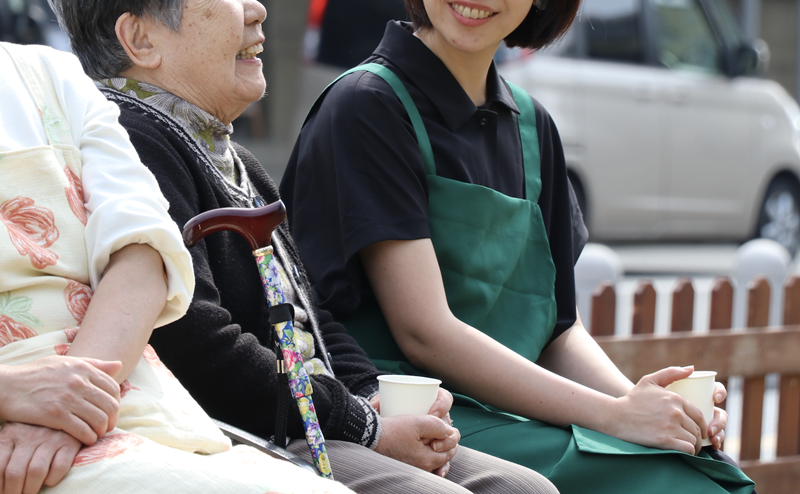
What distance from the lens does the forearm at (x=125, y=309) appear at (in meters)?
1.41

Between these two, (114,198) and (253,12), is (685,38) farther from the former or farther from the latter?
(114,198)

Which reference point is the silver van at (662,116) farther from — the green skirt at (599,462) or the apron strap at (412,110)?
the green skirt at (599,462)

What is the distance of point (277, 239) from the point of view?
6.57 feet

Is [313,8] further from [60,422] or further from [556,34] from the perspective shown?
[60,422]

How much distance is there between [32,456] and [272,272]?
0.48m

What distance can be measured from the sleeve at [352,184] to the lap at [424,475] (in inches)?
18.5

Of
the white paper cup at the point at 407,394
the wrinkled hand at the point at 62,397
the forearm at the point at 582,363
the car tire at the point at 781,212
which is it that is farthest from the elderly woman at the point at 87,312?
the car tire at the point at 781,212

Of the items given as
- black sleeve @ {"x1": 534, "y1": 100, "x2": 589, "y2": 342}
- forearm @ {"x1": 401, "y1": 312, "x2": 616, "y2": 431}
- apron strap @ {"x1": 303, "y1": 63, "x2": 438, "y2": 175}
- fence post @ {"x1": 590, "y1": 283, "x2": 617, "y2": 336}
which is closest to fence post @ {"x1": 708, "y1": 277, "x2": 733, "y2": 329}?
fence post @ {"x1": 590, "y1": 283, "x2": 617, "y2": 336}

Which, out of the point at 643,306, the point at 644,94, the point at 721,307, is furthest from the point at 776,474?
the point at 644,94

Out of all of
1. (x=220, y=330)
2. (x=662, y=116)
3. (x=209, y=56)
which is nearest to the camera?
(x=220, y=330)

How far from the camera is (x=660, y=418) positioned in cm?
196

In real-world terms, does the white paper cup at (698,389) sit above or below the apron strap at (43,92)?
below

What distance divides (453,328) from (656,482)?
20.3 inches

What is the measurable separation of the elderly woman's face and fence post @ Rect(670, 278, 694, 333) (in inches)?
94.6
